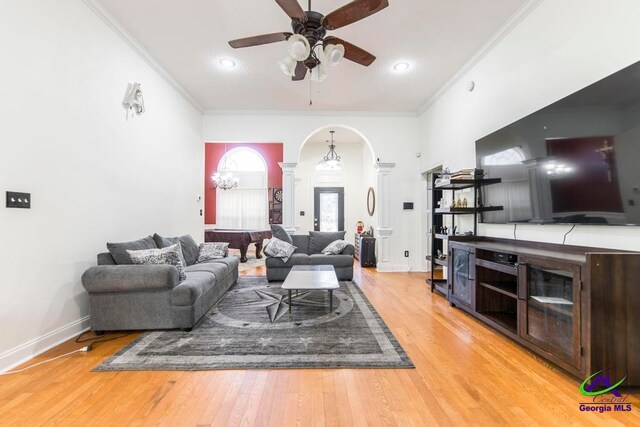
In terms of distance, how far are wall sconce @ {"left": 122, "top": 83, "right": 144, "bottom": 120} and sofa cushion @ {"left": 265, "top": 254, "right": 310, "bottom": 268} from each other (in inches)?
107

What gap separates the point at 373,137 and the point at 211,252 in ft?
12.4

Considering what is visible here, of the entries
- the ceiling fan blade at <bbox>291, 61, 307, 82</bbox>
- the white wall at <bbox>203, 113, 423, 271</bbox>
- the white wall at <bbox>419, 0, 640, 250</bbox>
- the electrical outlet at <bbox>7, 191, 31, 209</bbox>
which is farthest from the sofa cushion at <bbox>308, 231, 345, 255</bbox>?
the electrical outlet at <bbox>7, 191, 31, 209</bbox>

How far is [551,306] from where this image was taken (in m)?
1.97

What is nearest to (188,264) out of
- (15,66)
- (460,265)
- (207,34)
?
(15,66)

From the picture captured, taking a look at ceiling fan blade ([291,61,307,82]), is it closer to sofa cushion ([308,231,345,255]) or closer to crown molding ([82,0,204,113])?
crown molding ([82,0,204,113])

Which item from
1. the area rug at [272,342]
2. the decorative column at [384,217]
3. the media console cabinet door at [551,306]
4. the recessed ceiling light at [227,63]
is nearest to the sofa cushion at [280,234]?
the area rug at [272,342]

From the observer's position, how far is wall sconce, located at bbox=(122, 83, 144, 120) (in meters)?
3.22

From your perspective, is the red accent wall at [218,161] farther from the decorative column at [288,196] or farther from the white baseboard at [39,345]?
the white baseboard at [39,345]

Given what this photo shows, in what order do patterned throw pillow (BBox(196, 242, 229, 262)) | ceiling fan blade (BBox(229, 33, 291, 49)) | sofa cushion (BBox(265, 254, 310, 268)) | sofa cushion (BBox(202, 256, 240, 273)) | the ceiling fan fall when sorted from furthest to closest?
1. sofa cushion (BBox(265, 254, 310, 268))
2. patterned throw pillow (BBox(196, 242, 229, 262))
3. sofa cushion (BBox(202, 256, 240, 273))
4. ceiling fan blade (BBox(229, 33, 291, 49))
5. the ceiling fan

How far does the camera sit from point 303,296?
362cm

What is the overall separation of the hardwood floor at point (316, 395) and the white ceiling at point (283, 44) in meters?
3.28

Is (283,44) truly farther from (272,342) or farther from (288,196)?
(272,342)

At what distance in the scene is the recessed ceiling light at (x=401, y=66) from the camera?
3801 mm

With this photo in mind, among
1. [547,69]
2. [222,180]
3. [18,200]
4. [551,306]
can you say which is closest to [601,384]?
[551,306]
